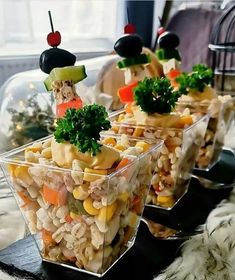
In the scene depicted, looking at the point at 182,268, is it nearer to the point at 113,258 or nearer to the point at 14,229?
the point at 113,258

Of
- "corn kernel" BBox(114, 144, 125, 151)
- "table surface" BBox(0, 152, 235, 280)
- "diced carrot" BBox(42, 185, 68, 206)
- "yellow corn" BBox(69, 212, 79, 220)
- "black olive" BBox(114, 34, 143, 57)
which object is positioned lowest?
"table surface" BBox(0, 152, 235, 280)

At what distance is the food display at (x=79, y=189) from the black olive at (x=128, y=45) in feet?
0.94

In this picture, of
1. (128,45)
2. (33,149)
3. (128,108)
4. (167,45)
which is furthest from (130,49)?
(33,149)

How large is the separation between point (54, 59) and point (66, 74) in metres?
0.03

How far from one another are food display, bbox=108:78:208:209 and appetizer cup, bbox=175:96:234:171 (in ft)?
0.38

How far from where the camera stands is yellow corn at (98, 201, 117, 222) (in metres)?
0.59

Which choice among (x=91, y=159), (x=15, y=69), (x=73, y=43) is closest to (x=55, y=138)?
(x=91, y=159)

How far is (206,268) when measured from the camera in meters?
0.64

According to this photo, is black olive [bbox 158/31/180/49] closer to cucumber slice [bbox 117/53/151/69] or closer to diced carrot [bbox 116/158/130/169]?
cucumber slice [bbox 117/53/151/69]

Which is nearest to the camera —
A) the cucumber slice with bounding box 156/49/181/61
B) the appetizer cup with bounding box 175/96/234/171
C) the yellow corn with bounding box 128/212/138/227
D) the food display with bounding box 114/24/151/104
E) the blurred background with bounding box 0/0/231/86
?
the yellow corn with bounding box 128/212/138/227

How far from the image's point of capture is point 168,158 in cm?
83

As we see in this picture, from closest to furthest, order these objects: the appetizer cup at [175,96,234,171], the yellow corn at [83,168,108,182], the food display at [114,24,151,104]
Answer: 1. the yellow corn at [83,168,108,182]
2. the food display at [114,24,151,104]
3. the appetizer cup at [175,96,234,171]

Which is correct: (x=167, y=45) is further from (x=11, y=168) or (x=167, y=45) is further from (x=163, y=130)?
(x=11, y=168)

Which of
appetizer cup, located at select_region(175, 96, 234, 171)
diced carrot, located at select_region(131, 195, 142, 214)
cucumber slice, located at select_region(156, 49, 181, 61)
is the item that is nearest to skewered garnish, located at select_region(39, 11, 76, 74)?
diced carrot, located at select_region(131, 195, 142, 214)
